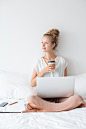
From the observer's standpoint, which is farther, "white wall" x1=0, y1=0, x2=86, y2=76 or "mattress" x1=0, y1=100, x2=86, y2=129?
"white wall" x1=0, y1=0, x2=86, y2=76

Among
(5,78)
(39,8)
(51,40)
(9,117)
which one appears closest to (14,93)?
(5,78)

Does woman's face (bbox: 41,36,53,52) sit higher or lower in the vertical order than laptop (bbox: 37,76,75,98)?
higher

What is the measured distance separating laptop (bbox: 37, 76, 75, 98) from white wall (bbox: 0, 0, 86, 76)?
2.55 feet

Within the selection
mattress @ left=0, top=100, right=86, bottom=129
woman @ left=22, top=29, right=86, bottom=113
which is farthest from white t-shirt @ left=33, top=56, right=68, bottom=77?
mattress @ left=0, top=100, right=86, bottom=129

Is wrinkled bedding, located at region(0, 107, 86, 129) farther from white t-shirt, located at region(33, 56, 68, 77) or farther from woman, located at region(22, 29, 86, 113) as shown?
white t-shirt, located at region(33, 56, 68, 77)

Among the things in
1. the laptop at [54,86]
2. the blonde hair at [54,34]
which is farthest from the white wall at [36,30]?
the laptop at [54,86]

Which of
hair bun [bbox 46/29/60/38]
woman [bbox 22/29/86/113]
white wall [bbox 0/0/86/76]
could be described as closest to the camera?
woman [bbox 22/29/86/113]

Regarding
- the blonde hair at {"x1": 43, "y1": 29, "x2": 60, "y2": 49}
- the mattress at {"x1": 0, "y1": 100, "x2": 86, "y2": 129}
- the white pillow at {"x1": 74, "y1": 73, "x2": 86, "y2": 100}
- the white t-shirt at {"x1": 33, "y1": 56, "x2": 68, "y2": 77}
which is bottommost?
the mattress at {"x1": 0, "y1": 100, "x2": 86, "y2": 129}

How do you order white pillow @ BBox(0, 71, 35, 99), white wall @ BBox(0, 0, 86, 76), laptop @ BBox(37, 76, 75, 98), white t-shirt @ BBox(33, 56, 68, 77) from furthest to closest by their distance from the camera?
white wall @ BBox(0, 0, 86, 76)
white t-shirt @ BBox(33, 56, 68, 77)
white pillow @ BBox(0, 71, 35, 99)
laptop @ BBox(37, 76, 75, 98)

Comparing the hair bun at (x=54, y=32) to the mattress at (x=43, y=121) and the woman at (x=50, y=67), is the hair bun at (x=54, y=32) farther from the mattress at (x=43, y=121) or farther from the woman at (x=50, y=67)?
the mattress at (x=43, y=121)

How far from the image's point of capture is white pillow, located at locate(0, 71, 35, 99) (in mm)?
A: 1744

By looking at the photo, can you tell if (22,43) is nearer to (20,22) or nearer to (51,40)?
(20,22)

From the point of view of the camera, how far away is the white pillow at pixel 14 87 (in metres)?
1.74

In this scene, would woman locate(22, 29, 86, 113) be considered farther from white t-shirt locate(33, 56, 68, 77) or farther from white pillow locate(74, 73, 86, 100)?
white pillow locate(74, 73, 86, 100)
